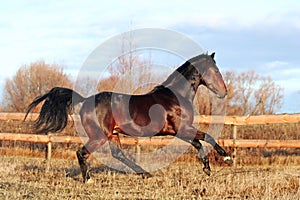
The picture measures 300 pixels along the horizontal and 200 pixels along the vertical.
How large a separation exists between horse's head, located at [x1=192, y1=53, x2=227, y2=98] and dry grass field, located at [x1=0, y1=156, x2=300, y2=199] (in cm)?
153

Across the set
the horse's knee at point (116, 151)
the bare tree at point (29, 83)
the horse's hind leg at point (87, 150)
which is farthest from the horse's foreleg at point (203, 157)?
the bare tree at point (29, 83)

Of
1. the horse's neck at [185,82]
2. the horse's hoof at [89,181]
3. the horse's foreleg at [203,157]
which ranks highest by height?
the horse's neck at [185,82]

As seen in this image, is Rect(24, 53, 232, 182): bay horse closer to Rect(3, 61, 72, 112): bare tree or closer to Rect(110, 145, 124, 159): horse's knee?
Rect(110, 145, 124, 159): horse's knee

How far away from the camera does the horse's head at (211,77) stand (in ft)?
25.3

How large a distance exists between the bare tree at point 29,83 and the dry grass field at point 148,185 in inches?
709

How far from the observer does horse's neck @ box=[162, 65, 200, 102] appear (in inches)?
300

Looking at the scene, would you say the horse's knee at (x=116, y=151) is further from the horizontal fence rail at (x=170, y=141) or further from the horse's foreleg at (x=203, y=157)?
the horizontal fence rail at (x=170, y=141)

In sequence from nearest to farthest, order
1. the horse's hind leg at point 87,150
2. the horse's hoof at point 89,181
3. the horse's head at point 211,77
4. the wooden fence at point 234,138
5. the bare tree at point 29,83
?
the horse's hoof at point 89,181
the horse's hind leg at point 87,150
the horse's head at point 211,77
the wooden fence at point 234,138
the bare tree at point 29,83

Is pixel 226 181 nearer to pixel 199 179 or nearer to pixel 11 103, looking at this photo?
pixel 199 179

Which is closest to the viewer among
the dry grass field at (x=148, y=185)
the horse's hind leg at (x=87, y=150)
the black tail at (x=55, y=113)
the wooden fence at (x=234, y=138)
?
the dry grass field at (x=148, y=185)

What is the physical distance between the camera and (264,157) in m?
11.3

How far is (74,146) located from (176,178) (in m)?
6.18

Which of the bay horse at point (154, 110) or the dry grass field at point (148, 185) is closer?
the dry grass field at point (148, 185)

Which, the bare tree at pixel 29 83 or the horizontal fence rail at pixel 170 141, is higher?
the bare tree at pixel 29 83
